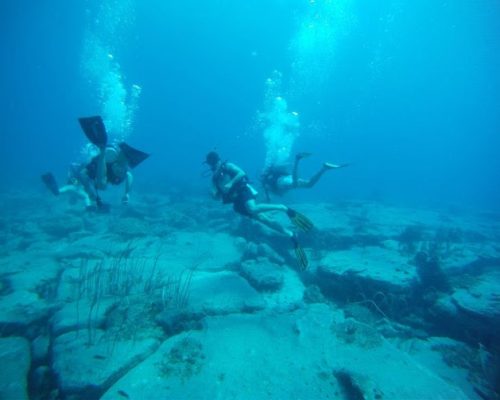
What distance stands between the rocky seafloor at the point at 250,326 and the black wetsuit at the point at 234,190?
1.98 m

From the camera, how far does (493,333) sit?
5906 mm

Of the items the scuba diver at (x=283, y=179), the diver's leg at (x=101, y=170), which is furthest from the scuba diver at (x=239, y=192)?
the diver's leg at (x=101, y=170)

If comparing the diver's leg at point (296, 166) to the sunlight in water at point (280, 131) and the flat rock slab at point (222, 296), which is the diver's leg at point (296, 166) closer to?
the flat rock slab at point (222, 296)

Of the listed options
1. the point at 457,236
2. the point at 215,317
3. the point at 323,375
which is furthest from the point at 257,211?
the point at 457,236

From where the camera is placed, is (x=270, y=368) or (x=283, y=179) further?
(x=283, y=179)

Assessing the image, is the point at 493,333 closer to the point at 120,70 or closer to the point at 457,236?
the point at 457,236

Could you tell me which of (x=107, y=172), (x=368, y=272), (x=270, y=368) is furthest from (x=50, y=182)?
(x=368, y=272)

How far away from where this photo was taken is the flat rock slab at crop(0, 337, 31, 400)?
13.5ft

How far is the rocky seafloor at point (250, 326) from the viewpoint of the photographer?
428 cm

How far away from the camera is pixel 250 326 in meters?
5.62

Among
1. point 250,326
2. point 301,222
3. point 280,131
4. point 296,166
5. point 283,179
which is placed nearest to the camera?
point 250,326

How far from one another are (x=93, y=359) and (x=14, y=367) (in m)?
1.32

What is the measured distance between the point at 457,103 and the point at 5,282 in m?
173

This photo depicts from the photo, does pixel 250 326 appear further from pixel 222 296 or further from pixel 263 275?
pixel 263 275
